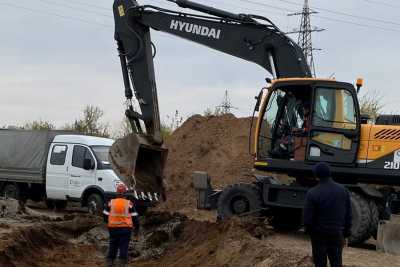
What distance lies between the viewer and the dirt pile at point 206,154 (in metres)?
22.7

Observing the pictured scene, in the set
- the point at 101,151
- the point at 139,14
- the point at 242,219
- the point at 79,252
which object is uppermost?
the point at 139,14

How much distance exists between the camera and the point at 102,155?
61.6 ft

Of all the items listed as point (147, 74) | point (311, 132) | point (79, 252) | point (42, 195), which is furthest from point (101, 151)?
point (311, 132)

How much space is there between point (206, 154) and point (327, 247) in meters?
15.9

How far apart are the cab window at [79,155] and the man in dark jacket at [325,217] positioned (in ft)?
35.9

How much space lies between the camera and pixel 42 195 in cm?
2086

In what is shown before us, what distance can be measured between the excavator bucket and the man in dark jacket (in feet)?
19.1

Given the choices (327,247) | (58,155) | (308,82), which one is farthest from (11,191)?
(327,247)

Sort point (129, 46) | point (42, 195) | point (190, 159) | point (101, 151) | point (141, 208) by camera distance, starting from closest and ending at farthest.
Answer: point (129, 46), point (141, 208), point (101, 151), point (42, 195), point (190, 159)

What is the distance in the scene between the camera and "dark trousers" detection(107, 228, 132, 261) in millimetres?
11570

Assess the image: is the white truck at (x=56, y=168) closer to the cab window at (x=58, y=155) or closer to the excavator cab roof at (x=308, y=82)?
the cab window at (x=58, y=155)

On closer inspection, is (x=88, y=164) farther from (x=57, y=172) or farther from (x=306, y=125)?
(x=306, y=125)

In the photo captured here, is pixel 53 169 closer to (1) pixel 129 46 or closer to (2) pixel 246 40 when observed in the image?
(1) pixel 129 46

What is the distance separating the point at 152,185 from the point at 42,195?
747 centimetres
